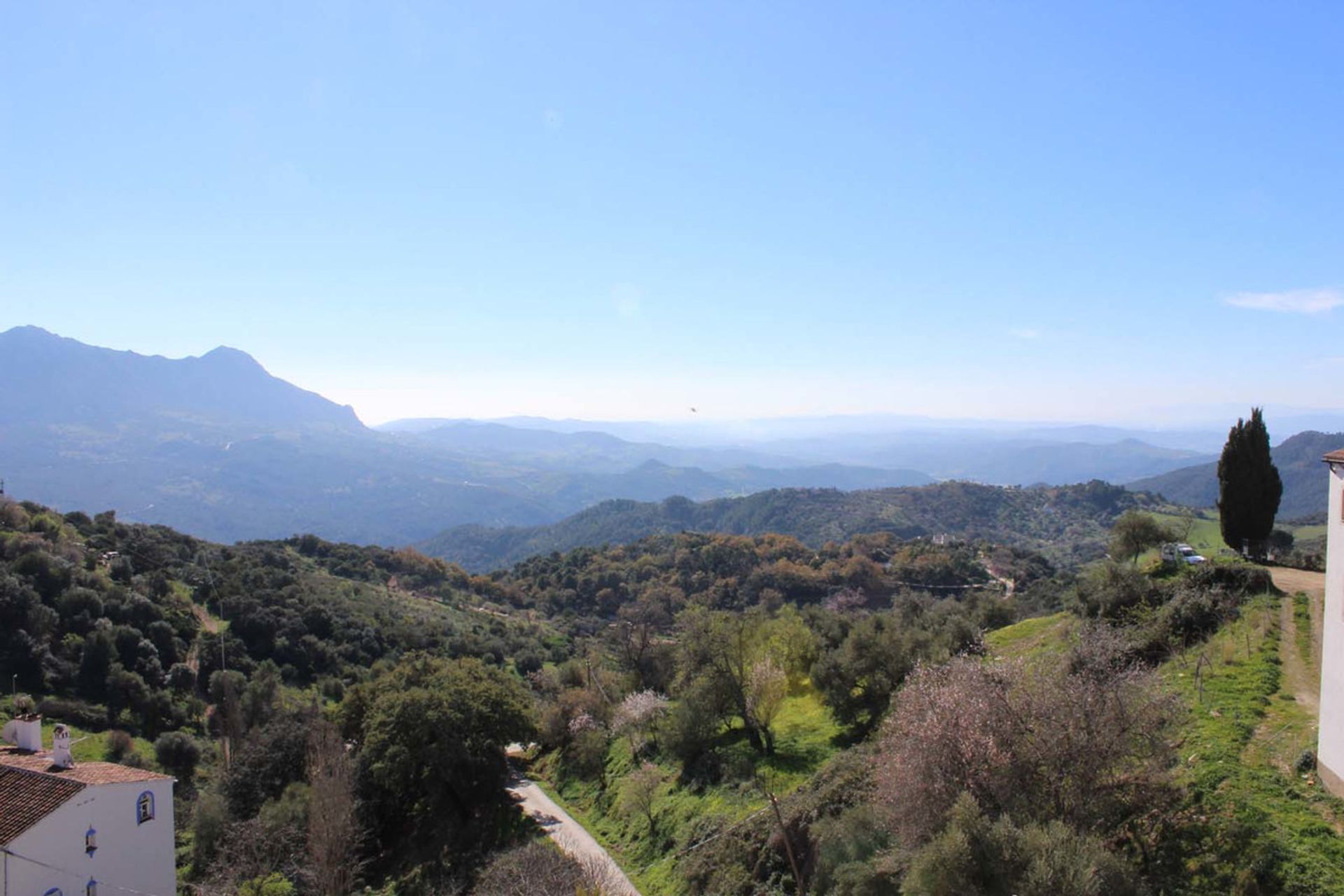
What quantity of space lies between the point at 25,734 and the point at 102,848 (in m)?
6.08

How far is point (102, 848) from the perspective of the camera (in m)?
19.9

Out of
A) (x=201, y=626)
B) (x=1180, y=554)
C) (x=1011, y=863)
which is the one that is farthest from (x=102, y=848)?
(x=1180, y=554)

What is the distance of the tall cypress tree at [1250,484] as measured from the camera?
28.9m

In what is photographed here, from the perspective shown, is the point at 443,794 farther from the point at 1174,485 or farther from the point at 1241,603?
the point at 1174,485

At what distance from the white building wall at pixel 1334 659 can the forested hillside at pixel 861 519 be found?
8954 centimetres

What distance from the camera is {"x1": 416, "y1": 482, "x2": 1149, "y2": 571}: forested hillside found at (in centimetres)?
11669

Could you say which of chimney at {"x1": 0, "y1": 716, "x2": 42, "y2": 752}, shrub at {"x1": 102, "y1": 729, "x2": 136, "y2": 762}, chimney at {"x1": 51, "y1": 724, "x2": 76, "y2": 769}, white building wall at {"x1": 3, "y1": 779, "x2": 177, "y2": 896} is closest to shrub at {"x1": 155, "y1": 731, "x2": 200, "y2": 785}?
shrub at {"x1": 102, "y1": 729, "x2": 136, "y2": 762}

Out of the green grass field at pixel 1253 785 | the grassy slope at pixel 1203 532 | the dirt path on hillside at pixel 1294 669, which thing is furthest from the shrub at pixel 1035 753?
the grassy slope at pixel 1203 532

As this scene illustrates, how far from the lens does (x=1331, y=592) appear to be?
41.5 feet

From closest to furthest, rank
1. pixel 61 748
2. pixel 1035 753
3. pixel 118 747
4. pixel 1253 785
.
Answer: pixel 1035 753 → pixel 1253 785 → pixel 61 748 → pixel 118 747

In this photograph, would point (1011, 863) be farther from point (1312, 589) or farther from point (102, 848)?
point (102, 848)

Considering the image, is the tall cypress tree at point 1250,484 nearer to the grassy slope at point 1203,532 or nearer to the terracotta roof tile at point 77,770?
the grassy slope at point 1203,532

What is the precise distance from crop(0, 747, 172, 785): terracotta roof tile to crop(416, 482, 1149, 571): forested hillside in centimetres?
9822

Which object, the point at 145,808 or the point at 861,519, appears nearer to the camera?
the point at 145,808
